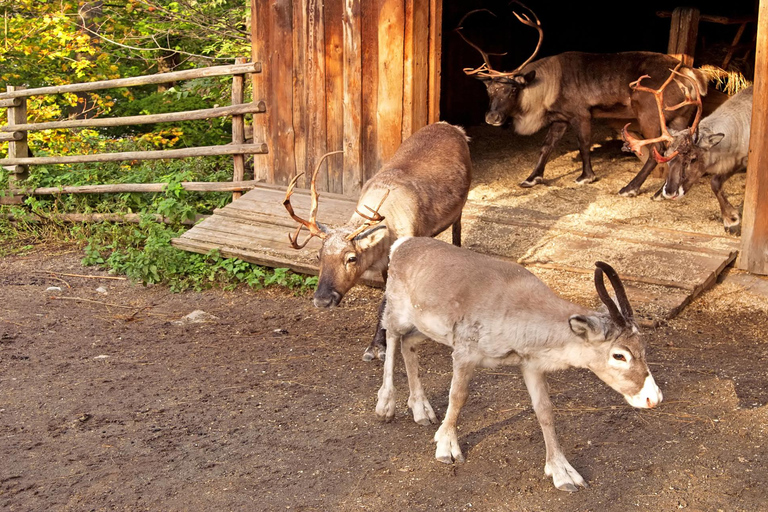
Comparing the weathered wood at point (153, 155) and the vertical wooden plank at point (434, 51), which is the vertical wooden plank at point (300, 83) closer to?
the weathered wood at point (153, 155)

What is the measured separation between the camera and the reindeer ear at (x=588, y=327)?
3771mm

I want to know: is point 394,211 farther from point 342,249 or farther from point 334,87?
point 334,87

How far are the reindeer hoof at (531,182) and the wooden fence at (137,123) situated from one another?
290cm

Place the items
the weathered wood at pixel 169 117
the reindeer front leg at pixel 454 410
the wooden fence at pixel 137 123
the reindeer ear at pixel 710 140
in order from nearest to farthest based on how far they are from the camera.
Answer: the reindeer front leg at pixel 454 410 < the reindeer ear at pixel 710 140 < the weathered wood at pixel 169 117 < the wooden fence at pixel 137 123

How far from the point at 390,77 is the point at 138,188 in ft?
11.2

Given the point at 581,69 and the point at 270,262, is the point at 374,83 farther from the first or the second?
the point at 581,69

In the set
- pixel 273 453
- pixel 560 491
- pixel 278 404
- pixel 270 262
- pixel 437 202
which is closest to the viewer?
pixel 560 491

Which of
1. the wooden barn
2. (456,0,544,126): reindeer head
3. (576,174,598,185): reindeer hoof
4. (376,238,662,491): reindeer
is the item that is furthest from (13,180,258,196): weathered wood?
(376,238,662,491): reindeer

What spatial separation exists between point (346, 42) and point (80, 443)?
5.00 m

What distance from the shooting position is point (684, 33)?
9.79m

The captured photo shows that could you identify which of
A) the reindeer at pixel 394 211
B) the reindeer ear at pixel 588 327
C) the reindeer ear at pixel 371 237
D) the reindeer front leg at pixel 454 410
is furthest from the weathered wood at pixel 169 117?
the reindeer ear at pixel 588 327

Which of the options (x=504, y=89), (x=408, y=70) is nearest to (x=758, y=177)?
(x=408, y=70)

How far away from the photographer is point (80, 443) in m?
4.57

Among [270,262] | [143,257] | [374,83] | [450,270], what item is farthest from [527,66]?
[450,270]
